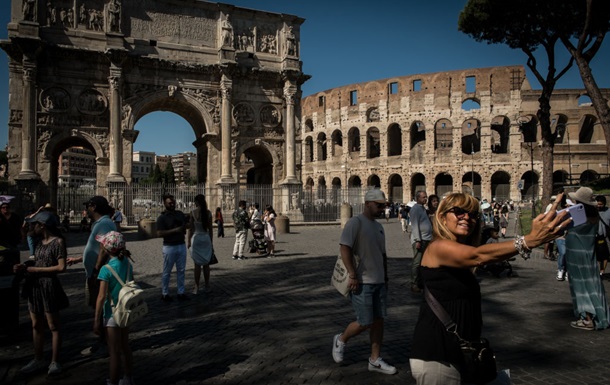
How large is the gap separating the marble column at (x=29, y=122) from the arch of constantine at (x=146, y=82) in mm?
42

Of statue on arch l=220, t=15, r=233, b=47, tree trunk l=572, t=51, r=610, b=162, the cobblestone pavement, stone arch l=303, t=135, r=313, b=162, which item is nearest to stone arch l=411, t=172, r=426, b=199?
stone arch l=303, t=135, r=313, b=162

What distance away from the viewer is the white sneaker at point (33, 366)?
12.5 feet

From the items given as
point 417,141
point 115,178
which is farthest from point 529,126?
point 115,178

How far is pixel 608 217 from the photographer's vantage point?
6992 mm

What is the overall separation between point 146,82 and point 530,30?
18.1 meters

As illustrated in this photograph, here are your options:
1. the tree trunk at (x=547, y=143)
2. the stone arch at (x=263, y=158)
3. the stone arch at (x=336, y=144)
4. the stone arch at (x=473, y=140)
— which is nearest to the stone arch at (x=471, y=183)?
the stone arch at (x=473, y=140)

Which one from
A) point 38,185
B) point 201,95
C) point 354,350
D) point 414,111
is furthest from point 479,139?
point 354,350

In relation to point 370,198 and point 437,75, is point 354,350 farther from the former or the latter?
point 437,75

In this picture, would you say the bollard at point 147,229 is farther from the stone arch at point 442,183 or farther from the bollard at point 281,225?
the stone arch at point 442,183

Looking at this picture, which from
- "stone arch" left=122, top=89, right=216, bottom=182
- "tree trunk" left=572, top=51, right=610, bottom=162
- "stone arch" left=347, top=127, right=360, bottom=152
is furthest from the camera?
"stone arch" left=347, top=127, right=360, bottom=152

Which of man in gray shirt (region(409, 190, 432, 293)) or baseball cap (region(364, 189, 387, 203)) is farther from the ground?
baseball cap (region(364, 189, 387, 203))

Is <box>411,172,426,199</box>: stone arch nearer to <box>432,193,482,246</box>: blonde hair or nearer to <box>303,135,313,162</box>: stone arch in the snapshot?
<box>303,135,313,162</box>: stone arch

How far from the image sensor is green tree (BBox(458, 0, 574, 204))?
1948 cm

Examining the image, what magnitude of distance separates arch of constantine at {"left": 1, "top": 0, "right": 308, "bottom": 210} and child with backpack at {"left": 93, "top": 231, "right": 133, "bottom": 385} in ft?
55.7
